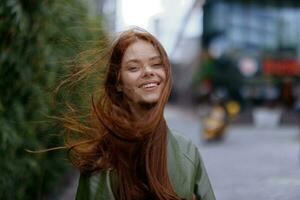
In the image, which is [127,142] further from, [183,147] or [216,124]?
[216,124]

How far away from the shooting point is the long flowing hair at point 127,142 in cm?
219

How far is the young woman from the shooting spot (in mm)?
2195

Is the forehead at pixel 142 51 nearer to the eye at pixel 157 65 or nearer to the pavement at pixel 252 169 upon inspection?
the eye at pixel 157 65

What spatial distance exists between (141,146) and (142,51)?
0.34 m

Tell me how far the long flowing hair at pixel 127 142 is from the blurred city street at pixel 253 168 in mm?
882

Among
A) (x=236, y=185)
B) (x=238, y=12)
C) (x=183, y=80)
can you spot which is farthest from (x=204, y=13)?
(x=236, y=185)

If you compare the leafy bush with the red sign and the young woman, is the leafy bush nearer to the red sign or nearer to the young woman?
the young woman

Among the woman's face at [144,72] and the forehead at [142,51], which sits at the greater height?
the forehead at [142,51]

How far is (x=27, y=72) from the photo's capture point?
16.3ft

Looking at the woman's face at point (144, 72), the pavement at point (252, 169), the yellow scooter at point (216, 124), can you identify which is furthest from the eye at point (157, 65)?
A: the yellow scooter at point (216, 124)

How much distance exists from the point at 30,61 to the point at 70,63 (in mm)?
2315

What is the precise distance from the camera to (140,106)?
2258 millimetres

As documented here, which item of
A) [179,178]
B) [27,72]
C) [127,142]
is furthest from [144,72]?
[27,72]

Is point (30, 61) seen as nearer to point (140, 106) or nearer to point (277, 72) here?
point (140, 106)
